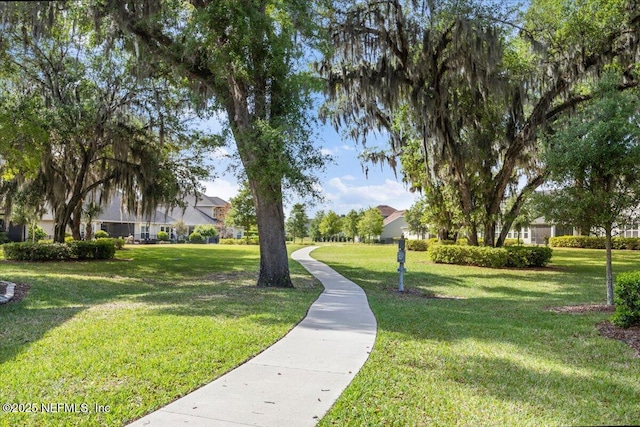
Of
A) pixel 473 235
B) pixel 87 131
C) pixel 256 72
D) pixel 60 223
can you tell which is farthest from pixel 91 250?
pixel 473 235

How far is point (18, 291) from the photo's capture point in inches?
357

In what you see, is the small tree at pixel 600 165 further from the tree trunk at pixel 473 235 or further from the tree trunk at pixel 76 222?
the tree trunk at pixel 76 222

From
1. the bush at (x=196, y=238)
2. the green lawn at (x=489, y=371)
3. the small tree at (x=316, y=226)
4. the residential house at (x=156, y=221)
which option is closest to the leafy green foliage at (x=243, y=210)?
the residential house at (x=156, y=221)

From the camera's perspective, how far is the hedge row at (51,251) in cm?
1611

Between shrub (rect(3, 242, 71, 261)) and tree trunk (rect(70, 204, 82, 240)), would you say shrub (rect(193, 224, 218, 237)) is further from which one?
shrub (rect(3, 242, 71, 261))

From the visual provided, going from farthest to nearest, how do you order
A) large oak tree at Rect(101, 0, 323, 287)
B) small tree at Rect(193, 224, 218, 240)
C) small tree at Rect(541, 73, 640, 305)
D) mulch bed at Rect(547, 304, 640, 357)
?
small tree at Rect(193, 224, 218, 240), large oak tree at Rect(101, 0, 323, 287), small tree at Rect(541, 73, 640, 305), mulch bed at Rect(547, 304, 640, 357)

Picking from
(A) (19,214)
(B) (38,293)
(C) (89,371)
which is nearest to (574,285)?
(C) (89,371)

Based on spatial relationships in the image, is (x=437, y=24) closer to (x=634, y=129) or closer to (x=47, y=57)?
(x=634, y=129)

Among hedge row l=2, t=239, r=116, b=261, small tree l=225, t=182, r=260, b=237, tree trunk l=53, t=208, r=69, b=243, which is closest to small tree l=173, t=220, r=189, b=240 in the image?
small tree l=225, t=182, r=260, b=237

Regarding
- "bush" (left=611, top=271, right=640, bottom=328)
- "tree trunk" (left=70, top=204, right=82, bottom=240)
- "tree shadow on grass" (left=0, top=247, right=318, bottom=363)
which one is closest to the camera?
"bush" (left=611, top=271, right=640, bottom=328)

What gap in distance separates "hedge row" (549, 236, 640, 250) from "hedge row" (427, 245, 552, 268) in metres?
15.4

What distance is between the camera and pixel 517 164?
1772cm

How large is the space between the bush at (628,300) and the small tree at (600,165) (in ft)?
6.33

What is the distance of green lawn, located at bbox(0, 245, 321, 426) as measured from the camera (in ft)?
10.5
